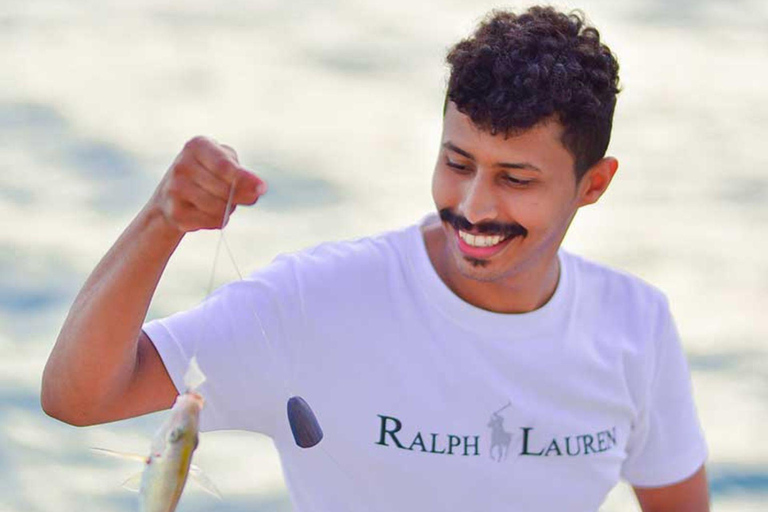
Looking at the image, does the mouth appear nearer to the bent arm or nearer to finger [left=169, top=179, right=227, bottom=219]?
finger [left=169, top=179, right=227, bottom=219]

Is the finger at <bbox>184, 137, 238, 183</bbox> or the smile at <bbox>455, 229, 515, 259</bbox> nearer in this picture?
the finger at <bbox>184, 137, 238, 183</bbox>

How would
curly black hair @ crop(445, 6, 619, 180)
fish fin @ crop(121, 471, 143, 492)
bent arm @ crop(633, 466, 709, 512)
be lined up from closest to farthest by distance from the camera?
1. fish fin @ crop(121, 471, 143, 492)
2. curly black hair @ crop(445, 6, 619, 180)
3. bent arm @ crop(633, 466, 709, 512)

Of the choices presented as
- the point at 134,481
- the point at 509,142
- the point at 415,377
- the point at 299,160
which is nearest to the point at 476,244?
the point at 509,142

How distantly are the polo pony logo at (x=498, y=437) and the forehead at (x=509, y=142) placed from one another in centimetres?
56

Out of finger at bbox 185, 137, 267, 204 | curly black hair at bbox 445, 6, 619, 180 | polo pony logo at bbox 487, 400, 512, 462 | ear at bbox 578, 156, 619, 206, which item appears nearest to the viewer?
finger at bbox 185, 137, 267, 204

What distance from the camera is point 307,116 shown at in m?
7.98

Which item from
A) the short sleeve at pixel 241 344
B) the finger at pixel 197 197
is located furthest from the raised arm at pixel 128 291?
the short sleeve at pixel 241 344

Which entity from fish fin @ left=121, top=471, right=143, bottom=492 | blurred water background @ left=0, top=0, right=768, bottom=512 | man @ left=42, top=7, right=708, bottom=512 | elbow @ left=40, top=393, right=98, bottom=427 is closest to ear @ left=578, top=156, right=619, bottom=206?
man @ left=42, top=7, right=708, bottom=512

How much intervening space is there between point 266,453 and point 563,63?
330 cm

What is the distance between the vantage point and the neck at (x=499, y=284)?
3.72 m

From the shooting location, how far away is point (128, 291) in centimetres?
300

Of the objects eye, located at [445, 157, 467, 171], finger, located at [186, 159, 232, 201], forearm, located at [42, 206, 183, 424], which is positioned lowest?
forearm, located at [42, 206, 183, 424]

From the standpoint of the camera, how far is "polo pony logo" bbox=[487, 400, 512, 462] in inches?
144

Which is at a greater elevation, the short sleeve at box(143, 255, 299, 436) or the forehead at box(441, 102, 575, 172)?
the forehead at box(441, 102, 575, 172)
